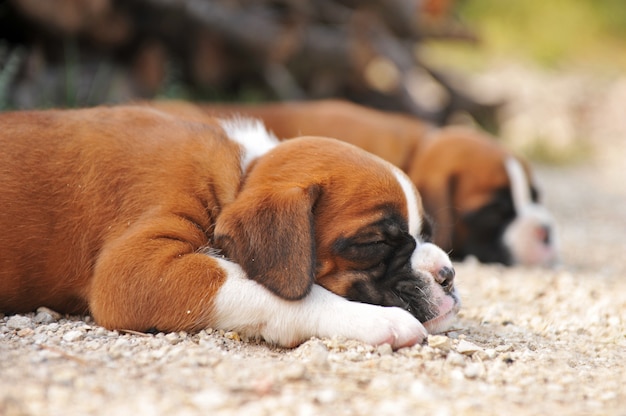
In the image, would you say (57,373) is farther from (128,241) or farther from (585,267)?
(585,267)

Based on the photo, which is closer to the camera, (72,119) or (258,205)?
(258,205)

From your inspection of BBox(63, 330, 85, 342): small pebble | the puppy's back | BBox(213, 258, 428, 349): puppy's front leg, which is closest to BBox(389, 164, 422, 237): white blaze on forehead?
BBox(213, 258, 428, 349): puppy's front leg

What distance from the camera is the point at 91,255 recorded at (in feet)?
13.1

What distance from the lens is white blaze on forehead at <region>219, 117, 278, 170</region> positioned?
14.5 feet

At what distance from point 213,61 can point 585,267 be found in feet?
16.1

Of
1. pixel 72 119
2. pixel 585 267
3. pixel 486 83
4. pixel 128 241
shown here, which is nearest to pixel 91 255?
pixel 128 241

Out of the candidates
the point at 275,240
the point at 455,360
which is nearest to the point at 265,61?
the point at 275,240

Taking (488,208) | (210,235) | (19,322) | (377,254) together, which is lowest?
(19,322)

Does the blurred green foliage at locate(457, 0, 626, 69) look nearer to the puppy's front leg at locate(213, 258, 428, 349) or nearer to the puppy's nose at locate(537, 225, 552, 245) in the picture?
the puppy's nose at locate(537, 225, 552, 245)

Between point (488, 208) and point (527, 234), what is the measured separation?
37 centimetres

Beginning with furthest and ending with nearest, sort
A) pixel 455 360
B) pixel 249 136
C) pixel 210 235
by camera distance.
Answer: pixel 249 136 → pixel 210 235 → pixel 455 360

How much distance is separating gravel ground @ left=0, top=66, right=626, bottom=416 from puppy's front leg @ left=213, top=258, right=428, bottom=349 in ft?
0.25

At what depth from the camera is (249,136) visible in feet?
15.2

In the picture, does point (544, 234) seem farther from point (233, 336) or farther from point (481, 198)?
point (233, 336)
